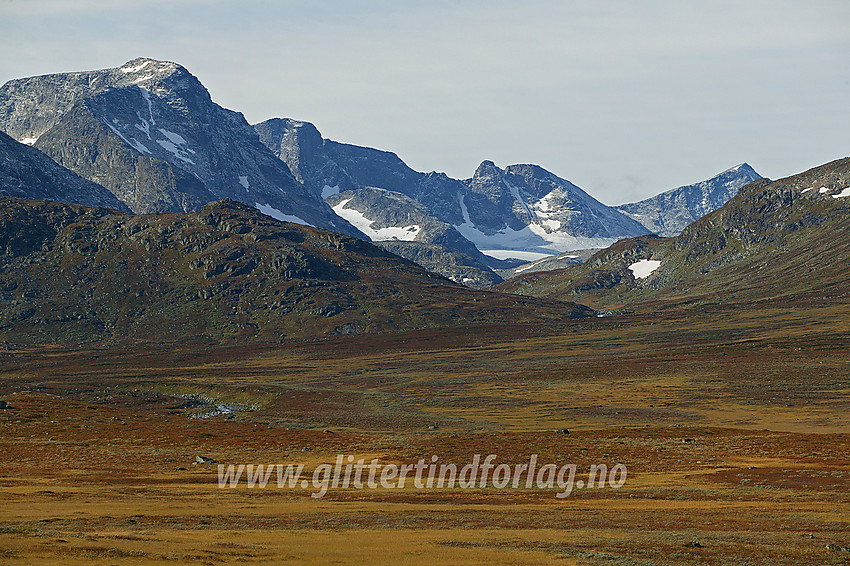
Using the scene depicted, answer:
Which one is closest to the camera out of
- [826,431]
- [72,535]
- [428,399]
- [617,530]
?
[72,535]

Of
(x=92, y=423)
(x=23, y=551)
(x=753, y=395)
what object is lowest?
(x=753, y=395)

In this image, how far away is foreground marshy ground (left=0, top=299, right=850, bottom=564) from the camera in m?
37.2

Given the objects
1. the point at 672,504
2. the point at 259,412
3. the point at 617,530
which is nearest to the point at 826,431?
the point at 672,504

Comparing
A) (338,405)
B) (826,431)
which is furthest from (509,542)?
(338,405)

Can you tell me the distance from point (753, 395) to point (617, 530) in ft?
362

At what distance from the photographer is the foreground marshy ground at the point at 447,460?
37188 mm

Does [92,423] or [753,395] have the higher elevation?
[92,423]

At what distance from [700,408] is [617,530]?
95.5 m

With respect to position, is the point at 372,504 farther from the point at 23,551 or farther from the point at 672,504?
the point at 23,551

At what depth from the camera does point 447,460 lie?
7950 cm

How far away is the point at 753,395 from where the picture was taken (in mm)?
142625

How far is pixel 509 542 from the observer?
3947cm

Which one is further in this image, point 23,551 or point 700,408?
point 700,408

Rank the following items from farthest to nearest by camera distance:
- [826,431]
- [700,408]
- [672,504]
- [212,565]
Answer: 1. [700,408]
2. [826,431]
3. [672,504]
4. [212,565]
